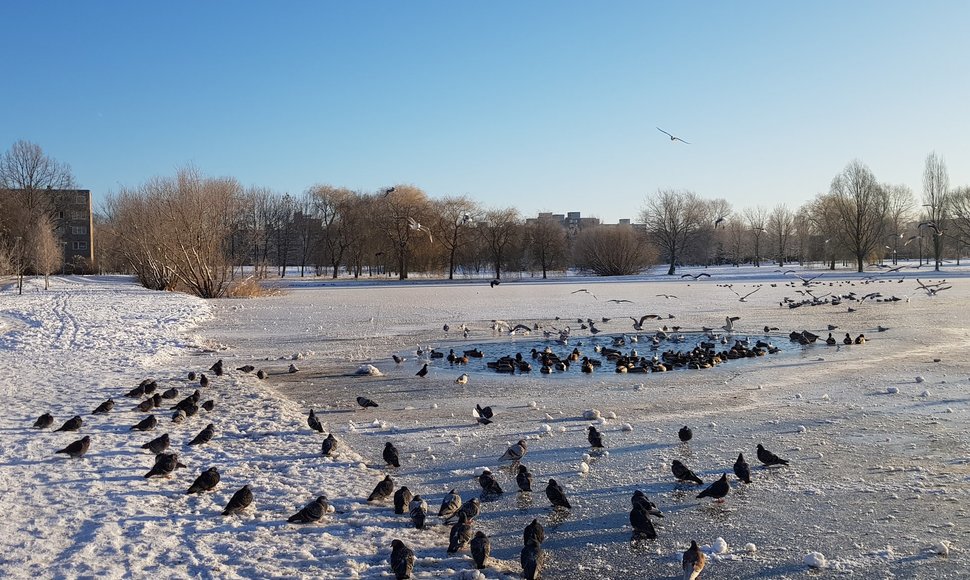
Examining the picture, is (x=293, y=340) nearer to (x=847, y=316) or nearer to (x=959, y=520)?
(x=959, y=520)

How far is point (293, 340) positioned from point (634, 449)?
12186 millimetres

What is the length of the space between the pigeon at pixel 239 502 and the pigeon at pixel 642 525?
285 cm

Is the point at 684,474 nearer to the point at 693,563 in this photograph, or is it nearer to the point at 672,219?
the point at 693,563

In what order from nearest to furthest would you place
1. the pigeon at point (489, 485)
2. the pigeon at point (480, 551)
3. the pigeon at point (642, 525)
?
1. the pigeon at point (480, 551)
2. the pigeon at point (642, 525)
3. the pigeon at point (489, 485)

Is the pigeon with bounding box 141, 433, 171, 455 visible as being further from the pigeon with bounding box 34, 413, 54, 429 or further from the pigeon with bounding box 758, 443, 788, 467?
the pigeon with bounding box 758, 443, 788, 467

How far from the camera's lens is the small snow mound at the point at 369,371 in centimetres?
1223

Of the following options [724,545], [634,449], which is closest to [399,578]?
[724,545]

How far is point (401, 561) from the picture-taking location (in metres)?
4.13

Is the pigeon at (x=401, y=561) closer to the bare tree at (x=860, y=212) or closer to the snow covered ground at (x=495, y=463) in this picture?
the snow covered ground at (x=495, y=463)

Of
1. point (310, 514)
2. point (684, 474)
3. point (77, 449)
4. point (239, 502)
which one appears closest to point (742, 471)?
point (684, 474)

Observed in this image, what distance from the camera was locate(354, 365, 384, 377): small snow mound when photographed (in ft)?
40.1

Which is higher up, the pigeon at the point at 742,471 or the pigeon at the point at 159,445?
the pigeon at the point at 159,445

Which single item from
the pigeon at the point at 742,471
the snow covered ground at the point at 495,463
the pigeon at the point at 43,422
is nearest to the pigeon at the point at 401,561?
the snow covered ground at the point at 495,463

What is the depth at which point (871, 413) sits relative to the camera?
8.56m
